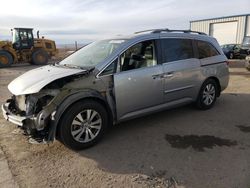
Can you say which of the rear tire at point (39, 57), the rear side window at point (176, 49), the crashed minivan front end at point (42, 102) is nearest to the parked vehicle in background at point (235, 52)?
the rear tire at point (39, 57)

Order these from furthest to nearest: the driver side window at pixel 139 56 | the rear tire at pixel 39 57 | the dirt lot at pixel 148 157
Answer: the rear tire at pixel 39 57 → the driver side window at pixel 139 56 → the dirt lot at pixel 148 157

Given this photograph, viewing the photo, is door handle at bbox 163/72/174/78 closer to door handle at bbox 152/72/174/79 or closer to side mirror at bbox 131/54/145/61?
door handle at bbox 152/72/174/79

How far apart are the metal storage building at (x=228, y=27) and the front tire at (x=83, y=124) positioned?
23813mm

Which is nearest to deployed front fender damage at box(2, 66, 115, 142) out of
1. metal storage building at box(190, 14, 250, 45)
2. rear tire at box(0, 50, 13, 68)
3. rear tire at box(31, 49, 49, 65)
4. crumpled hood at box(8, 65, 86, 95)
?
crumpled hood at box(8, 65, 86, 95)

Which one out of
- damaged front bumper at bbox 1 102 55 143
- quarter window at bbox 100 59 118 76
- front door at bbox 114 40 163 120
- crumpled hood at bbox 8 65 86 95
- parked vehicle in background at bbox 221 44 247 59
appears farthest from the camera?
parked vehicle in background at bbox 221 44 247 59

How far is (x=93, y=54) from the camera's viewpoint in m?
4.55

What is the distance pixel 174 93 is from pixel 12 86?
9.56ft

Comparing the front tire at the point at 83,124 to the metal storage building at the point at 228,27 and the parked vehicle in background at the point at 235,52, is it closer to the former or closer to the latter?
the parked vehicle in background at the point at 235,52

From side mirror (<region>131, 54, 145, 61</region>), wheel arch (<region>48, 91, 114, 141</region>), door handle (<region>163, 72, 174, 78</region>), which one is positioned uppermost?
side mirror (<region>131, 54, 145, 61</region>)

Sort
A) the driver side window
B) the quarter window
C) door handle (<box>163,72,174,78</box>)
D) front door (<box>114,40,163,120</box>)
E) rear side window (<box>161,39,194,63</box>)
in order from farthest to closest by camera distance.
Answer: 1. rear side window (<box>161,39,194,63</box>)
2. door handle (<box>163,72,174,78</box>)
3. the driver side window
4. front door (<box>114,40,163,120</box>)
5. the quarter window

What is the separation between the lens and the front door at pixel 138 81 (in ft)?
13.3

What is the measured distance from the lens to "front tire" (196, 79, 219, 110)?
17.8ft

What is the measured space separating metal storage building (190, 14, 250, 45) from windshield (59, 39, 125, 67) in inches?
897

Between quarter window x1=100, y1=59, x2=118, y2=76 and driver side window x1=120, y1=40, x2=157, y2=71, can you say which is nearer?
quarter window x1=100, y1=59, x2=118, y2=76
